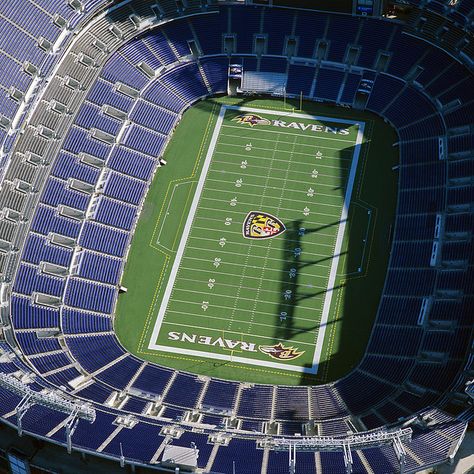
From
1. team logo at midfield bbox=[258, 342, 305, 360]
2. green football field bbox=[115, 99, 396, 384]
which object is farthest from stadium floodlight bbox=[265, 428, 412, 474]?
team logo at midfield bbox=[258, 342, 305, 360]

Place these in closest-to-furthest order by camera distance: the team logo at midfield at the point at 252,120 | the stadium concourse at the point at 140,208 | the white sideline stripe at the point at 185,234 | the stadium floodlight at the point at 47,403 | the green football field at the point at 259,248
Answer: the stadium floodlight at the point at 47,403 → the stadium concourse at the point at 140,208 → the green football field at the point at 259,248 → the white sideline stripe at the point at 185,234 → the team logo at midfield at the point at 252,120

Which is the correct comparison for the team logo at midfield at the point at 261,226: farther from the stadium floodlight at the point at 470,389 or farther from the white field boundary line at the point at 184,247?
the stadium floodlight at the point at 470,389

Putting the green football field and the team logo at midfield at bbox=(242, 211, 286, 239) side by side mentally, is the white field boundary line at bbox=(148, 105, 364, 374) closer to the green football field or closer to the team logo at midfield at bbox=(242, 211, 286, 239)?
the green football field

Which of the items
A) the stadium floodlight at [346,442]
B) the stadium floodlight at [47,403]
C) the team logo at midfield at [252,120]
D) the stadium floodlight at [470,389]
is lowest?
the stadium floodlight at [47,403]

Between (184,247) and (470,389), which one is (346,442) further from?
(184,247)

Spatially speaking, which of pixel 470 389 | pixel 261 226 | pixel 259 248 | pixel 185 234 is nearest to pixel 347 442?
pixel 470 389

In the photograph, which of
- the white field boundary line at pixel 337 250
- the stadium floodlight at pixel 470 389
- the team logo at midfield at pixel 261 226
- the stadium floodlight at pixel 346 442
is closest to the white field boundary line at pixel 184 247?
the white field boundary line at pixel 337 250
